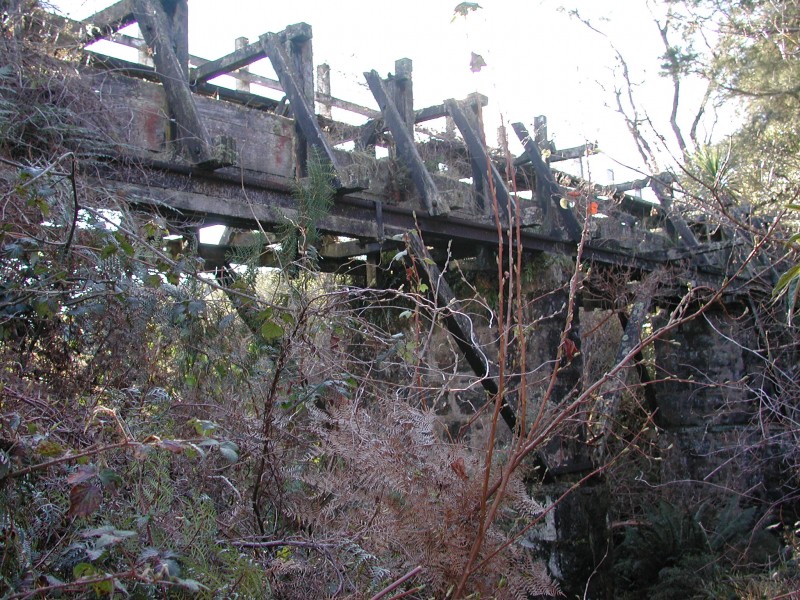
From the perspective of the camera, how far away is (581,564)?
6770 millimetres

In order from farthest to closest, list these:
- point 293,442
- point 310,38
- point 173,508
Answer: point 310,38
point 293,442
point 173,508

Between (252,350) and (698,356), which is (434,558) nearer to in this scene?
(252,350)

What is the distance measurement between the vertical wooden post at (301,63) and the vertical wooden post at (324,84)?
7.05ft

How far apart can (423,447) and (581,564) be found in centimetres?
484

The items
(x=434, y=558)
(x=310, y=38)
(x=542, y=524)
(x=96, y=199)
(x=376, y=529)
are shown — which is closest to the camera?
(x=434, y=558)

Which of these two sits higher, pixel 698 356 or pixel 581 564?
pixel 698 356

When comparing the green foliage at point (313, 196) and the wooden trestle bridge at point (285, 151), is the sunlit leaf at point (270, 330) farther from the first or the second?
the green foliage at point (313, 196)

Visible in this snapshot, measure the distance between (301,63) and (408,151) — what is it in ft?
3.82

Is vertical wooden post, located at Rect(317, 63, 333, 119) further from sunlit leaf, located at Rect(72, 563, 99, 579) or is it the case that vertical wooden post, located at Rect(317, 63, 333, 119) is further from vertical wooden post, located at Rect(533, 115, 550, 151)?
sunlit leaf, located at Rect(72, 563, 99, 579)

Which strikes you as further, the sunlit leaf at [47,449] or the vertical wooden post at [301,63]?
the vertical wooden post at [301,63]

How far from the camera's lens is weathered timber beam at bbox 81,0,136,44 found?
192 inches

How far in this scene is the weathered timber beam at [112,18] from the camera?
192 inches

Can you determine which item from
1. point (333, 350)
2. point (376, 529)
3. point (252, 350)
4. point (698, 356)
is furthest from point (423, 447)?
point (698, 356)

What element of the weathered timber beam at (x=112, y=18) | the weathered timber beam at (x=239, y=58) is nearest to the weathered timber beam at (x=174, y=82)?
the weathered timber beam at (x=112, y=18)
